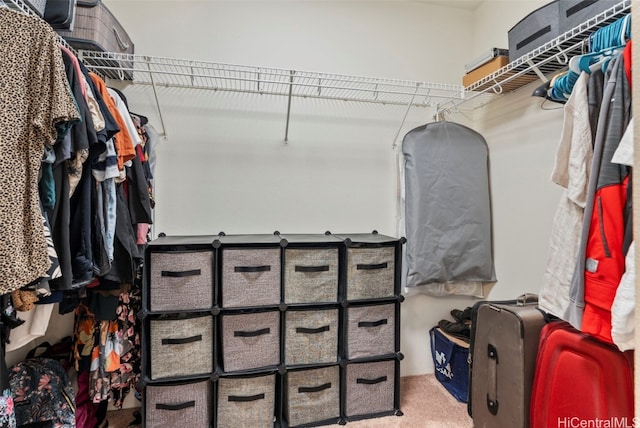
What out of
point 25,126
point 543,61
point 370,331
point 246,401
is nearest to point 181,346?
point 246,401

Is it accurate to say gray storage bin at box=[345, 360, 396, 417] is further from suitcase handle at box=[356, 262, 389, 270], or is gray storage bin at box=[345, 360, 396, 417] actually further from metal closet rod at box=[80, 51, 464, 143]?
metal closet rod at box=[80, 51, 464, 143]

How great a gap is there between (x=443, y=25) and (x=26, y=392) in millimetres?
3092

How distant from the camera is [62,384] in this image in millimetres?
1465

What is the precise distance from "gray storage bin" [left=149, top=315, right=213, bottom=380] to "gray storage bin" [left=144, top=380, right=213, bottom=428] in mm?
71

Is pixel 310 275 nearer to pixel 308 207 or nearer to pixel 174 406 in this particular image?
pixel 308 207

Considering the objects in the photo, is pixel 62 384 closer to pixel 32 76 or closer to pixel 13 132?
pixel 13 132

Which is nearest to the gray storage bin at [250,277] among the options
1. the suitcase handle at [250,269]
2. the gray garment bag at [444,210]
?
the suitcase handle at [250,269]

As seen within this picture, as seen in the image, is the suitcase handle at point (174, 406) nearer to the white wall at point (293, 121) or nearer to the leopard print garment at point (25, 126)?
the white wall at point (293, 121)

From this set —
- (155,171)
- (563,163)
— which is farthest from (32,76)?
(563,163)

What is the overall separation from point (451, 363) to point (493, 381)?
64cm

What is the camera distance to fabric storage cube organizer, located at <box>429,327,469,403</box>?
192cm

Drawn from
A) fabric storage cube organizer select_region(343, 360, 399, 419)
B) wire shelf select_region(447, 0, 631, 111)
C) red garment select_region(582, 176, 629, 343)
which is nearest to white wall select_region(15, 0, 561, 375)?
wire shelf select_region(447, 0, 631, 111)

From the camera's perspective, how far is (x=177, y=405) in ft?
5.11

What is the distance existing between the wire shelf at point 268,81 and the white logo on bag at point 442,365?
1.67 metres
